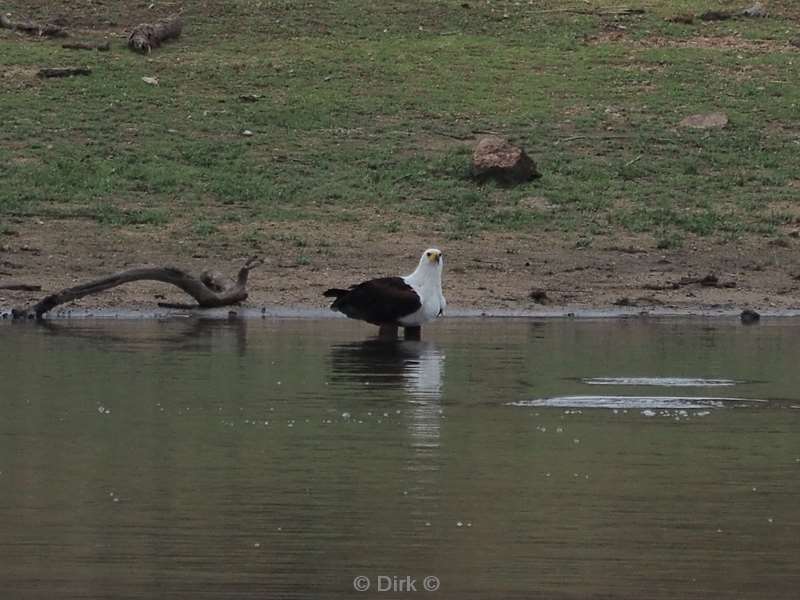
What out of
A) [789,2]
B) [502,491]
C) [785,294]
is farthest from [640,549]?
[789,2]

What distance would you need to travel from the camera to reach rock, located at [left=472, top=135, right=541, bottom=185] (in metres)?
20.9

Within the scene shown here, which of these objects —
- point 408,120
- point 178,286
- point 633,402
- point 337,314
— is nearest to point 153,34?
point 408,120

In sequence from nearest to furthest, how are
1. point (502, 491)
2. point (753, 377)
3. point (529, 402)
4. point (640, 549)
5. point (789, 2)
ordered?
point (640, 549), point (502, 491), point (529, 402), point (753, 377), point (789, 2)

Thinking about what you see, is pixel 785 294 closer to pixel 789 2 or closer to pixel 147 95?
pixel 147 95

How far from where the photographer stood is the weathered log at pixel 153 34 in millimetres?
24734

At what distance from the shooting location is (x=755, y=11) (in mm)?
27656

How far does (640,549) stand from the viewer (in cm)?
835

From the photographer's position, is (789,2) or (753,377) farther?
(789,2)

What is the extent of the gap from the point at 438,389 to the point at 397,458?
256 centimetres

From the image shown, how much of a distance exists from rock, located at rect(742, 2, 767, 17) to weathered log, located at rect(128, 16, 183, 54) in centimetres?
710

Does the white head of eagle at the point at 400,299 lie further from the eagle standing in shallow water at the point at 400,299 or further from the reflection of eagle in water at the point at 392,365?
the reflection of eagle in water at the point at 392,365

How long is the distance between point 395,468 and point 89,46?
15.3 m

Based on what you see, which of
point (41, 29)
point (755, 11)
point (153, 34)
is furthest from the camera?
point (755, 11)

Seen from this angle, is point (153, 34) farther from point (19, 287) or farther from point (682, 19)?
point (19, 287)
